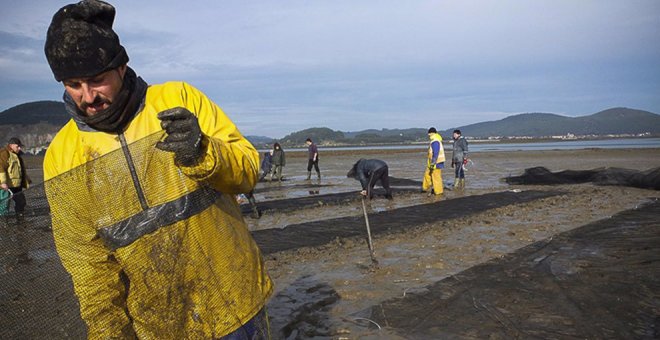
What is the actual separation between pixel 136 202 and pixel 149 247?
182mm

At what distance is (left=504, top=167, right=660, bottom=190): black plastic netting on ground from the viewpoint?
1286cm

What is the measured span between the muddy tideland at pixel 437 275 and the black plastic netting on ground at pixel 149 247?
0.25 metres

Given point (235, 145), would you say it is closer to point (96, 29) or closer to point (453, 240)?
point (96, 29)

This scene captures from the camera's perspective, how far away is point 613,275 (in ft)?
16.9

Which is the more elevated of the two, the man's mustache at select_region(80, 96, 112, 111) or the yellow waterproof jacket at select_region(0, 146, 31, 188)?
the man's mustache at select_region(80, 96, 112, 111)

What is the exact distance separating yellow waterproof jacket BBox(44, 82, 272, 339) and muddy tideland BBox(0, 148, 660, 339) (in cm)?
38

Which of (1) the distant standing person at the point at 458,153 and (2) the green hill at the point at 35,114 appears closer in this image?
(1) the distant standing person at the point at 458,153

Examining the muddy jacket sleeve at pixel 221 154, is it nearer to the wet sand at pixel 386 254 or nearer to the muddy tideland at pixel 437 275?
the muddy tideland at pixel 437 275

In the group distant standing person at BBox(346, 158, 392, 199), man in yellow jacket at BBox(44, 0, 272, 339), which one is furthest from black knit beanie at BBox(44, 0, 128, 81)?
distant standing person at BBox(346, 158, 392, 199)

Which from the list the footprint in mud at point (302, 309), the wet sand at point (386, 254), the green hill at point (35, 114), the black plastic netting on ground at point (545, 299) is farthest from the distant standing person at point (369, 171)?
the green hill at point (35, 114)

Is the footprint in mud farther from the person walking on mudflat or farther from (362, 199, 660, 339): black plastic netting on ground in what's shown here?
the person walking on mudflat

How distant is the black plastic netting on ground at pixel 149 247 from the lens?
1635 mm

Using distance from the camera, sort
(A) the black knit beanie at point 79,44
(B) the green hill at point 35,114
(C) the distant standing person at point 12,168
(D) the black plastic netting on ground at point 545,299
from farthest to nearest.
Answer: (B) the green hill at point 35,114
(C) the distant standing person at point 12,168
(D) the black plastic netting on ground at point 545,299
(A) the black knit beanie at point 79,44

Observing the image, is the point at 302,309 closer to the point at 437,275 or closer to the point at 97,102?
the point at 437,275
